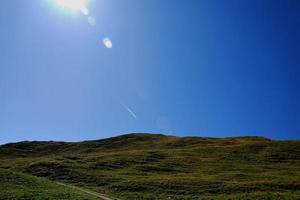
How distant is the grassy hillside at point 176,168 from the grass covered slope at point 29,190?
5.68 meters

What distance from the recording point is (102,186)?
53.4m

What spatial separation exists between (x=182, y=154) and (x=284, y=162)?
740 inches

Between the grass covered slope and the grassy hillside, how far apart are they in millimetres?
5676

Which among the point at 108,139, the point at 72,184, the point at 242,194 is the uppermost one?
the point at 108,139

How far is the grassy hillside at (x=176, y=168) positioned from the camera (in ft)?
158

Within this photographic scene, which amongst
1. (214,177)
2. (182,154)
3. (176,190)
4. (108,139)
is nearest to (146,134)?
(108,139)

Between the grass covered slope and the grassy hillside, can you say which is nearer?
the grass covered slope

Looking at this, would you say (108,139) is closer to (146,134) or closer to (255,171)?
(146,134)

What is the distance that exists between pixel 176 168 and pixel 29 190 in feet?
89.6

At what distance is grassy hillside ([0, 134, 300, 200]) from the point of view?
158 ft

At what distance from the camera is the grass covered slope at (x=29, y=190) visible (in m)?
41.7

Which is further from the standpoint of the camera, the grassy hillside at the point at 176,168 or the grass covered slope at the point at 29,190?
the grassy hillside at the point at 176,168

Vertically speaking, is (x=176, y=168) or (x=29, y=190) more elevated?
(x=176, y=168)

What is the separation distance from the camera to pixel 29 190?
151ft
